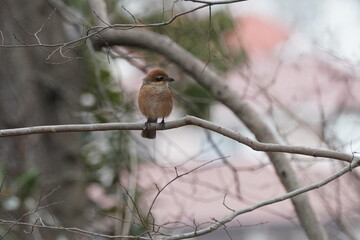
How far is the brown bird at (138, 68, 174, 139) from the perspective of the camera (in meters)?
5.14

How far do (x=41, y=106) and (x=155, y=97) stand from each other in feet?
8.43

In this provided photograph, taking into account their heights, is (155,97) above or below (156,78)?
below

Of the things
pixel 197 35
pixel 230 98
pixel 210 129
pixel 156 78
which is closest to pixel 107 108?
pixel 197 35

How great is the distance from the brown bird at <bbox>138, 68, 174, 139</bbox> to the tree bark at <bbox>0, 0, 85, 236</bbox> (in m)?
2.09

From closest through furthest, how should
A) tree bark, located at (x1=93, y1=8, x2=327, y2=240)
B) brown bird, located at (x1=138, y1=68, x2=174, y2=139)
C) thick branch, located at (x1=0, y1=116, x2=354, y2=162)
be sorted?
thick branch, located at (x1=0, y1=116, x2=354, y2=162) → brown bird, located at (x1=138, y1=68, x2=174, y2=139) → tree bark, located at (x1=93, y1=8, x2=327, y2=240)

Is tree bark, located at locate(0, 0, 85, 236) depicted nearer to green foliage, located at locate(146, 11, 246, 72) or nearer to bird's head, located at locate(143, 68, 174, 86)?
green foliage, located at locate(146, 11, 246, 72)

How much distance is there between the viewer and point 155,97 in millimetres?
5176

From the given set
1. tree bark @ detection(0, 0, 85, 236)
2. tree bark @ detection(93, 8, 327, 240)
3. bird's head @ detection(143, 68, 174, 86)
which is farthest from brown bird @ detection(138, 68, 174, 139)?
tree bark @ detection(0, 0, 85, 236)

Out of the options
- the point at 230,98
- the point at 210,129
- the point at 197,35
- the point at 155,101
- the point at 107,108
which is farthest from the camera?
the point at 197,35

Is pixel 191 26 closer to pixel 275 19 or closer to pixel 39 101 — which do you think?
pixel 39 101

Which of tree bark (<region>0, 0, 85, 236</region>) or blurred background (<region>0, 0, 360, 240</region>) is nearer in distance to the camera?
blurred background (<region>0, 0, 360, 240</region>)

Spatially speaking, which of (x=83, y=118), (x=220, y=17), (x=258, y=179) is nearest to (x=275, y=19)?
(x=258, y=179)

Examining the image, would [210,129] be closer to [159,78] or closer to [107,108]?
[159,78]

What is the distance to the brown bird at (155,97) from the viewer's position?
514cm
